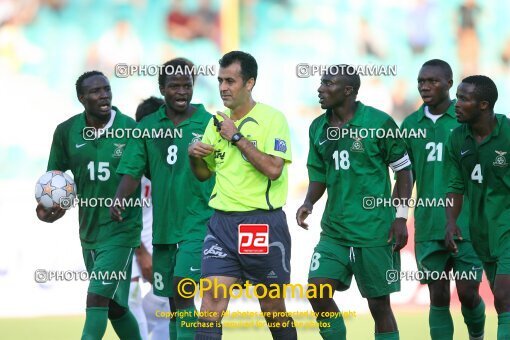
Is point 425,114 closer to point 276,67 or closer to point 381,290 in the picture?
point 381,290

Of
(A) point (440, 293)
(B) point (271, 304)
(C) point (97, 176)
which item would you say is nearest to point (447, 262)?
(A) point (440, 293)

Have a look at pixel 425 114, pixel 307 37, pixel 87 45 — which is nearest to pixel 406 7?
pixel 307 37

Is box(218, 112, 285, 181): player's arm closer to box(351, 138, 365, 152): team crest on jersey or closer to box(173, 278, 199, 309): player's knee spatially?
box(351, 138, 365, 152): team crest on jersey

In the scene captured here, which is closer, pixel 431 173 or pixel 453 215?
pixel 453 215

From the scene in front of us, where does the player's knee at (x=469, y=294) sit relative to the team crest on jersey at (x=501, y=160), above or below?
below

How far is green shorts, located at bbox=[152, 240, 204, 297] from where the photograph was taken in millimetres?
10047

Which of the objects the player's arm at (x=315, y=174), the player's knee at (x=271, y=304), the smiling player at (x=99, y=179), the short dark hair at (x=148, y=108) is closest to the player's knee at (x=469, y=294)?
the player's arm at (x=315, y=174)

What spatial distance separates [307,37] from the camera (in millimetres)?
16797

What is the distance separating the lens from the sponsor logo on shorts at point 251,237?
8.98 meters

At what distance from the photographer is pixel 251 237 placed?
8984 millimetres

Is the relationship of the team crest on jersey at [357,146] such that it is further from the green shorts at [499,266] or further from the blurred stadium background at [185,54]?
the blurred stadium background at [185,54]

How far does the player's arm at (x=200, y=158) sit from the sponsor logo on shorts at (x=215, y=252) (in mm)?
605

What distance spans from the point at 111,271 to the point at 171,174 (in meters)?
0.94

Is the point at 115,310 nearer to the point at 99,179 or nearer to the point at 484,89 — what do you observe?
the point at 99,179
